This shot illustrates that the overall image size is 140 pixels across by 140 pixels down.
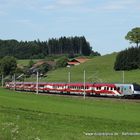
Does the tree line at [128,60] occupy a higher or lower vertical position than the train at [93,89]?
higher

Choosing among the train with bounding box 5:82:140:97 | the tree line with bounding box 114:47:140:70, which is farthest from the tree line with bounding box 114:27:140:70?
the train with bounding box 5:82:140:97

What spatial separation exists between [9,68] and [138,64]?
45.6 meters

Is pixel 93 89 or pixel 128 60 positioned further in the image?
pixel 128 60

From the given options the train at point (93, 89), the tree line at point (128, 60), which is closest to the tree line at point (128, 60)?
the tree line at point (128, 60)

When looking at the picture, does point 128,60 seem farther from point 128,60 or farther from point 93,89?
point 93,89

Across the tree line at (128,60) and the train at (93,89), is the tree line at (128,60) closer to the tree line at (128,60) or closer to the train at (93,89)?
the tree line at (128,60)

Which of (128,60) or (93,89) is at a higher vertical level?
(128,60)

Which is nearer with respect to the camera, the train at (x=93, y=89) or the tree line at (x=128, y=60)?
the train at (x=93, y=89)

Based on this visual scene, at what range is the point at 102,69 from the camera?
15112 cm

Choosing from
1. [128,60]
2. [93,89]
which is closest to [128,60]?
[128,60]

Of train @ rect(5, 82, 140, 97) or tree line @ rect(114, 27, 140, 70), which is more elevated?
tree line @ rect(114, 27, 140, 70)

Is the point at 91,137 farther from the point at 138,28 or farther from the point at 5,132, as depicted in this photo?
the point at 138,28

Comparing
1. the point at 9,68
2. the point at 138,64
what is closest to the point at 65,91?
the point at 138,64

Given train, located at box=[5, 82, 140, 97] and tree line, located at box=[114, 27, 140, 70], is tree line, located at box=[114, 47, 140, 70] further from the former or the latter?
train, located at box=[5, 82, 140, 97]
